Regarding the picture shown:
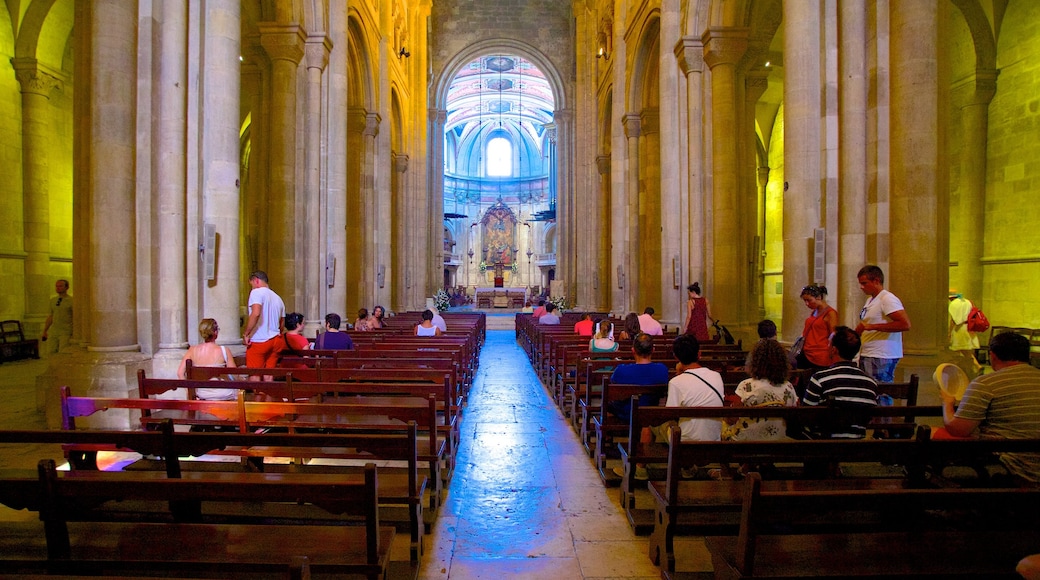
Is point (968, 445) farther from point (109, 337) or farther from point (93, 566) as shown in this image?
point (109, 337)

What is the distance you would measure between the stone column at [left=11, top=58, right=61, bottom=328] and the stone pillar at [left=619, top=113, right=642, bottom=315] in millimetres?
14424

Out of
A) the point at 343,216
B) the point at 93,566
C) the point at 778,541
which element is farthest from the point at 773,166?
the point at 93,566

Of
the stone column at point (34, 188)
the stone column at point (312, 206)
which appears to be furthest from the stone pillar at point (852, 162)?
the stone column at point (34, 188)

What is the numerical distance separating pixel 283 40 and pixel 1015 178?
14947 millimetres

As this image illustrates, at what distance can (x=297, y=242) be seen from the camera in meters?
11.6

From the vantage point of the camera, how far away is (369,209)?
688 inches

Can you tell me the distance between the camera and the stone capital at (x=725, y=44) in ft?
38.6

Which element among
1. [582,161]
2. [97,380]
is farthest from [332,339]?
[582,161]

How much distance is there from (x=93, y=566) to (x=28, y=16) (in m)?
16.8

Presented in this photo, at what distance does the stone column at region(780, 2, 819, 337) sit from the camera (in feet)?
26.3

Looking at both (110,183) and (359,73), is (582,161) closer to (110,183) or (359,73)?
(359,73)

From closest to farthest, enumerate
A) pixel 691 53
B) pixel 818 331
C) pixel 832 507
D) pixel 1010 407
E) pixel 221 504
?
pixel 832 507
pixel 1010 407
pixel 221 504
pixel 818 331
pixel 691 53

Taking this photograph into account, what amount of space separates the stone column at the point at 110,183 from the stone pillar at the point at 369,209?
9.77 metres

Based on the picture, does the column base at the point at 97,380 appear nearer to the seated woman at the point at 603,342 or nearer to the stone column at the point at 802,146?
the seated woman at the point at 603,342
